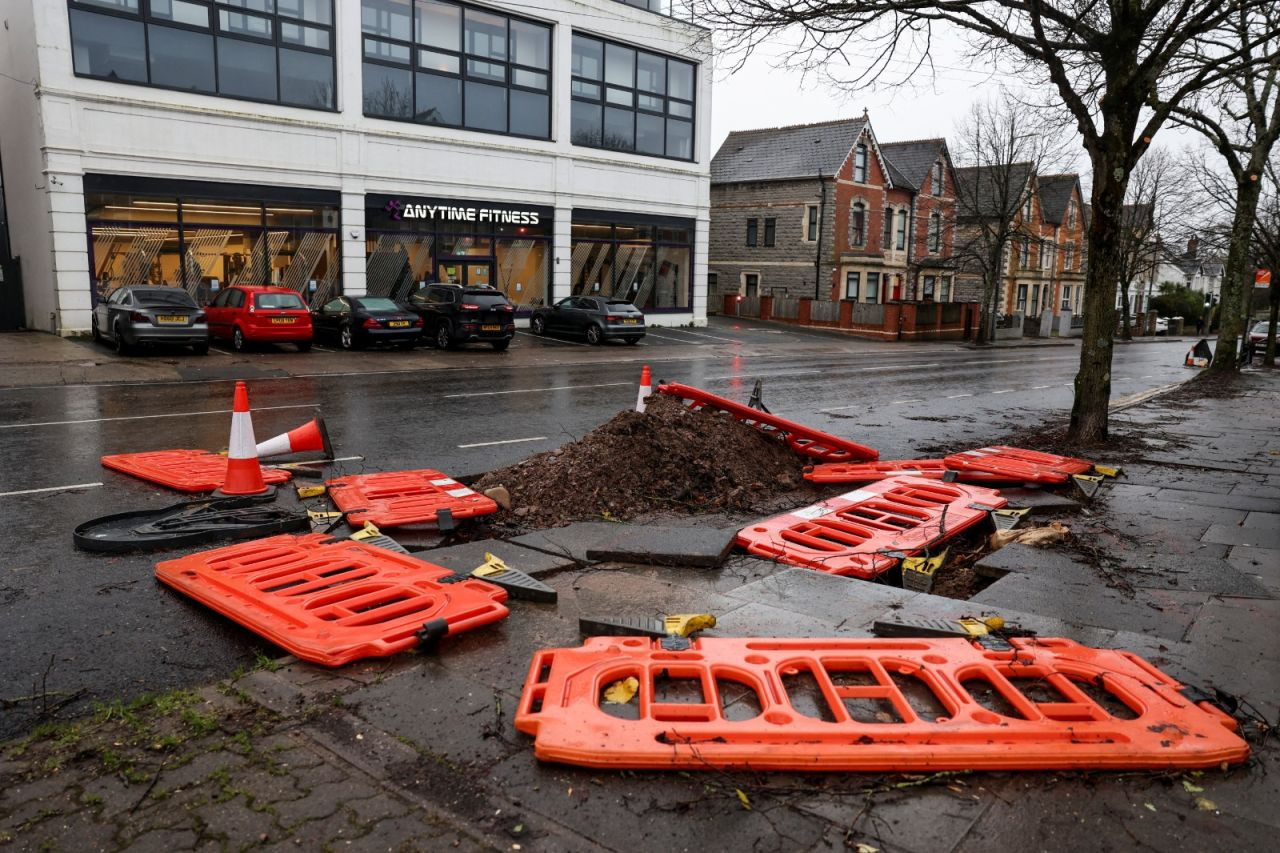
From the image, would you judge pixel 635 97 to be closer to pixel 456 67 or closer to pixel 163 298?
pixel 456 67

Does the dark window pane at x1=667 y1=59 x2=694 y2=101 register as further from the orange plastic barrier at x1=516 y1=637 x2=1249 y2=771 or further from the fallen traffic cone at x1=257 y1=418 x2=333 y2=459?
the orange plastic barrier at x1=516 y1=637 x2=1249 y2=771

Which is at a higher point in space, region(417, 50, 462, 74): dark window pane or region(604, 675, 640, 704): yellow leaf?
region(417, 50, 462, 74): dark window pane

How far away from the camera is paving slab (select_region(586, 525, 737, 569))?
227 inches

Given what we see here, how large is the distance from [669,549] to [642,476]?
1844mm

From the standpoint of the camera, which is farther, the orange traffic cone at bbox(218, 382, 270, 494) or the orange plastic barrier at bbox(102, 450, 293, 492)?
the orange plastic barrier at bbox(102, 450, 293, 492)

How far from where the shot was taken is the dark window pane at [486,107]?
3011 cm

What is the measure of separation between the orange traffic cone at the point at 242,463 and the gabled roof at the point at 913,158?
48.4m

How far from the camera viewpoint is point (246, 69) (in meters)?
25.1

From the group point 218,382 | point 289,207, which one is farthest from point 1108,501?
point 289,207

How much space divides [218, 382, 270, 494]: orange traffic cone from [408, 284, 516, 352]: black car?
17.3m

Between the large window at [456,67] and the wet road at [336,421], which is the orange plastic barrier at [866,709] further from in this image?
the large window at [456,67]

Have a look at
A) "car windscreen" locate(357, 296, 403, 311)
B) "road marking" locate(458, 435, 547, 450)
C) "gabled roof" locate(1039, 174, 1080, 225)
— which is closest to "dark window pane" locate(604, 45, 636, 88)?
"car windscreen" locate(357, 296, 403, 311)

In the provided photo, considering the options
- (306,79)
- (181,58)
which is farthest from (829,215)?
(181,58)

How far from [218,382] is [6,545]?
11346 millimetres
